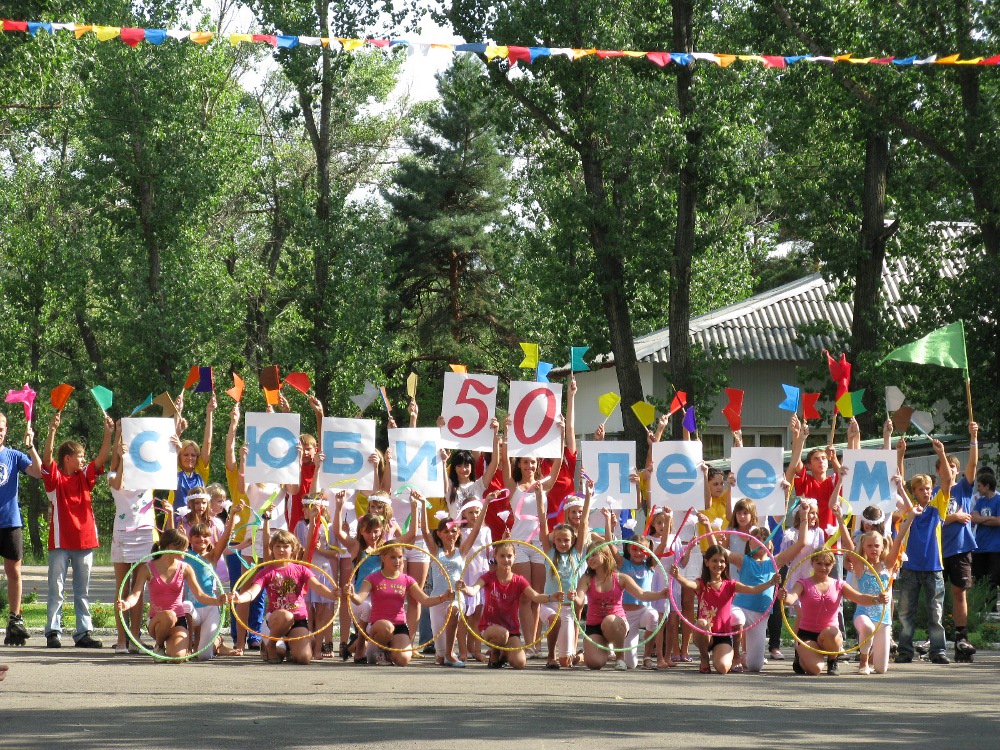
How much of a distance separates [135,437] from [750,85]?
592 inches

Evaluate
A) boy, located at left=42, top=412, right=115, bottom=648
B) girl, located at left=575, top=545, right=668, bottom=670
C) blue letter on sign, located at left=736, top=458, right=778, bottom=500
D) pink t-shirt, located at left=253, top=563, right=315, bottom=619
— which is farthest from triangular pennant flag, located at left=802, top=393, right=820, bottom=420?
boy, located at left=42, top=412, right=115, bottom=648

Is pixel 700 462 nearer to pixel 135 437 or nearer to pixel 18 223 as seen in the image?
pixel 135 437

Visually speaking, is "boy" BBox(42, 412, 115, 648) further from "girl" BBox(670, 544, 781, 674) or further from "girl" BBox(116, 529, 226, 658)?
"girl" BBox(670, 544, 781, 674)

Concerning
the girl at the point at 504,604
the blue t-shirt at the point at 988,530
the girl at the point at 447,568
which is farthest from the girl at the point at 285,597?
the blue t-shirt at the point at 988,530

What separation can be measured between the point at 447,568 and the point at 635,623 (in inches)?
68.6

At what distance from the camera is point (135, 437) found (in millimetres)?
13164

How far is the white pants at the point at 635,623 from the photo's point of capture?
13.0 meters

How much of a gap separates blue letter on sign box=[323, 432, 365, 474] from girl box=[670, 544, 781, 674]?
3.00 m

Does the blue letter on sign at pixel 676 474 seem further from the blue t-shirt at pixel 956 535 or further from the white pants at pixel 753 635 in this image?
the blue t-shirt at pixel 956 535

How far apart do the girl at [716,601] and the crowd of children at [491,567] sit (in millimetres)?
20

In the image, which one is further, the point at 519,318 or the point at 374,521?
the point at 519,318

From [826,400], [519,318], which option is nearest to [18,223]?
[519,318]

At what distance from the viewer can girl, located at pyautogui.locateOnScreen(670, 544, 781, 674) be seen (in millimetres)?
12656

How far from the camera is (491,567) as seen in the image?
13297mm
